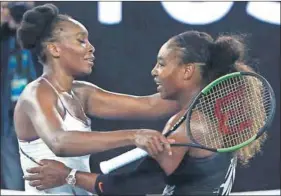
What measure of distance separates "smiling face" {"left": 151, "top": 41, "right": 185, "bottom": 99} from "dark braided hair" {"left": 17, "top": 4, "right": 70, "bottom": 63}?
20.4 inches

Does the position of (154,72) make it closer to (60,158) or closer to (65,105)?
(65,105)

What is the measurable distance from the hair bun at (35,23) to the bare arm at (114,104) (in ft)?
1.02

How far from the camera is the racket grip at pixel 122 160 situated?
2881 millimetres

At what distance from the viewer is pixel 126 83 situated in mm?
3031

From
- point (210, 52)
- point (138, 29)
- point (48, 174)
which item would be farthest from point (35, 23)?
point (210, 52)

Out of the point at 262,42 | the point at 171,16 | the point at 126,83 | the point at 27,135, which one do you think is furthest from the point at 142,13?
the point at 27,135

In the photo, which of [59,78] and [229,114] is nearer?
[229,114]

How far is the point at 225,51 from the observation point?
2.94m

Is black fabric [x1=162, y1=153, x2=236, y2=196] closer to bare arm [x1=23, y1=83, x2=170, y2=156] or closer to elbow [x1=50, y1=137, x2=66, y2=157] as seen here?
bare arm [x1=23, y1=83, x2=170, y2=156]

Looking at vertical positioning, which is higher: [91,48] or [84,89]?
[91,48]

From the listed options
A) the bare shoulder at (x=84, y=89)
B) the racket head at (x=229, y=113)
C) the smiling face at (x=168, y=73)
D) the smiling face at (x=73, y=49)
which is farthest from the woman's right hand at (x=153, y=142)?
the smiling face at (x=73, y=49)

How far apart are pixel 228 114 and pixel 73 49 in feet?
2.76

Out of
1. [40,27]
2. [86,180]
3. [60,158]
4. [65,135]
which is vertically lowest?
[86,180]

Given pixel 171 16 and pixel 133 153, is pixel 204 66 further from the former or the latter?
pixel 133 153
